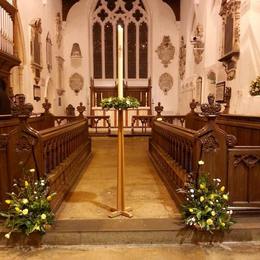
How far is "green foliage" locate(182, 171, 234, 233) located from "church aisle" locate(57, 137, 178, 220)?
43cm

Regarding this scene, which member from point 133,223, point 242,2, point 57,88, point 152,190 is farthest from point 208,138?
point 57,88

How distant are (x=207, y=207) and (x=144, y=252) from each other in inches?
24.9

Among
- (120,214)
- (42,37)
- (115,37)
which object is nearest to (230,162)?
(120,214)

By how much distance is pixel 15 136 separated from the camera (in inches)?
107

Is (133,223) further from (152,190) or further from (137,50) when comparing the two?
(137,50)

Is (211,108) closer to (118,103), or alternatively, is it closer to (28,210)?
(118,103)

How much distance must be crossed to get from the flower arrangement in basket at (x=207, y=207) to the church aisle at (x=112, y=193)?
1.40 feet

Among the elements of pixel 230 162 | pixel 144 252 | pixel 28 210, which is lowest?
pixel 144 252

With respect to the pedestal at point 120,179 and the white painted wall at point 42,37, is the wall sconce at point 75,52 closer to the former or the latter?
the white painted wall at point 42,37

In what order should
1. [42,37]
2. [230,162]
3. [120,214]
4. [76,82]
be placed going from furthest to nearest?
[76,82]
[42,37]
[120,214]
[230,162]

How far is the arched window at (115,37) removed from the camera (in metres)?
14.8

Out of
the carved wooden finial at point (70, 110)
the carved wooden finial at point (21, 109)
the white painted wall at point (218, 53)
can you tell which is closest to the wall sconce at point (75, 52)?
the carved wooden finial at point (70, 110)

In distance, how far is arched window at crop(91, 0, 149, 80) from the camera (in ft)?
48.5

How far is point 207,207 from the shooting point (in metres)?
2.56
